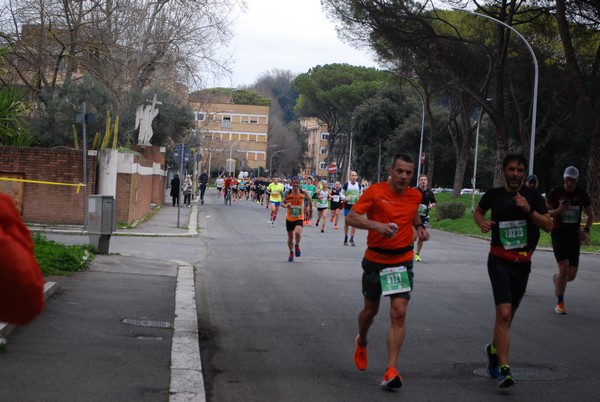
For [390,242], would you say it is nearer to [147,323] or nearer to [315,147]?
[147,323]

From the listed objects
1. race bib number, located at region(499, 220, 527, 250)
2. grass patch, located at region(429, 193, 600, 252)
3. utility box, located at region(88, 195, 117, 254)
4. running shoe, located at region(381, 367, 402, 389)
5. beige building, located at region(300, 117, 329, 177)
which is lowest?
grass patch, located at region(429, 193, 600, 252)

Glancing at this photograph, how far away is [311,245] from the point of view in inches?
852

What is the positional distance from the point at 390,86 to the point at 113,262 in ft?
202

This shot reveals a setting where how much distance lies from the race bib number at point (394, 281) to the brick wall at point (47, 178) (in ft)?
54.9

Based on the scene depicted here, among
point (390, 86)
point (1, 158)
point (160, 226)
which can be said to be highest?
point (390, 86)

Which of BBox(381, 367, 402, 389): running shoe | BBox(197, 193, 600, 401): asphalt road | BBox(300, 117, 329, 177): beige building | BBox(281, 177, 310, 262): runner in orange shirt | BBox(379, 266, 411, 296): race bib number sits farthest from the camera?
BBox(300, 117, 329, 177): beige building

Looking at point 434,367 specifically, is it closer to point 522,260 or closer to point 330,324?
point 522,260

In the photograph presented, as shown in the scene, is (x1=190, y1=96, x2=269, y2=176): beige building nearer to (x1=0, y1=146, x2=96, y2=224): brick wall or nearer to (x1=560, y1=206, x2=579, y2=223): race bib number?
(x1=0, y1=146, x2=96, y2=224): brick wall

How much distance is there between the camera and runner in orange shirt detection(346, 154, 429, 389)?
691 centimetres

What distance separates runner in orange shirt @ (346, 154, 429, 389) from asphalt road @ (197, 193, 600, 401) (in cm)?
53

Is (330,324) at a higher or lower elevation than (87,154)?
lower

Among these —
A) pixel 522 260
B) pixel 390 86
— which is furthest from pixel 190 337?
pixel 390 86

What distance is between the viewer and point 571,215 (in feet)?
35.9

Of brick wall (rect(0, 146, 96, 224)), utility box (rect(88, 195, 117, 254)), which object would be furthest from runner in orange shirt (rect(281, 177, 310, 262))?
brick wall (rect(0, 146, 96, 224))
